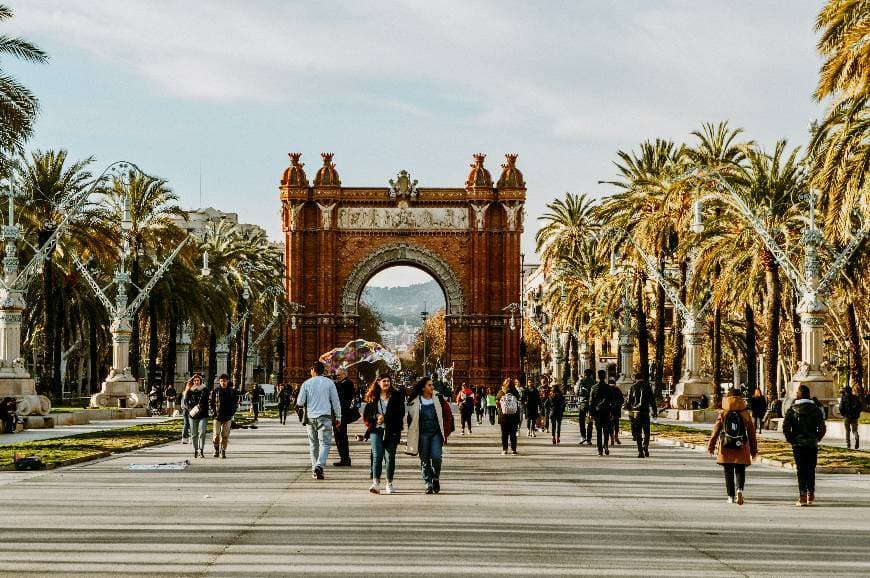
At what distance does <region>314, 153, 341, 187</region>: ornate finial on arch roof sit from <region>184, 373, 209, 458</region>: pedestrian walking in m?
58.2

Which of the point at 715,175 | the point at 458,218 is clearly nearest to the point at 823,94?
the point at 715,175

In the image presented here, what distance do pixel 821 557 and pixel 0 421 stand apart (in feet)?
86.7

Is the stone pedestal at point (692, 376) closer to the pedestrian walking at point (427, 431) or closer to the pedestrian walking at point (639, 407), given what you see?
the pedestrian walking at point (639, 407)

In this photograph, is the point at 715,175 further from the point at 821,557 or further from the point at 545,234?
the point at 545,234

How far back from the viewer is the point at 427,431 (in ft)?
56.8

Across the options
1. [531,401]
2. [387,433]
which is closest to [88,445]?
[531,401]

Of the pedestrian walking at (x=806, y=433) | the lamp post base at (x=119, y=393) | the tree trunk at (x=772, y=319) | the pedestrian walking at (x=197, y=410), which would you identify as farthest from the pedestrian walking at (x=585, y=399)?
the lamp post base at (x=119, y=393)

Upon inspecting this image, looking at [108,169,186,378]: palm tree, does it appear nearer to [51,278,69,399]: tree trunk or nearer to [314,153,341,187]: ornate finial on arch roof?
[51,278,69,399]: tree trunk

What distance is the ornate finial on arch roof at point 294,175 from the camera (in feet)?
277

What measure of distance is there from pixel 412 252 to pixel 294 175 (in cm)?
904

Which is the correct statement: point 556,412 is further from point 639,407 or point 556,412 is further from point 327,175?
point 327,175

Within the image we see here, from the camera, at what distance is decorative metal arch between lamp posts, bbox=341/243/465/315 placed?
83.9m

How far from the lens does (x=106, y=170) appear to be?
37969 millimetres

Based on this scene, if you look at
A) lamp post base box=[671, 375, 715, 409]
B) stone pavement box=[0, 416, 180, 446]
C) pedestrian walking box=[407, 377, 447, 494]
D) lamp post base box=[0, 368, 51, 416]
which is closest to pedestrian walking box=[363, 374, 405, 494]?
pedestrian walking box=[407, 377, 447, 494]
